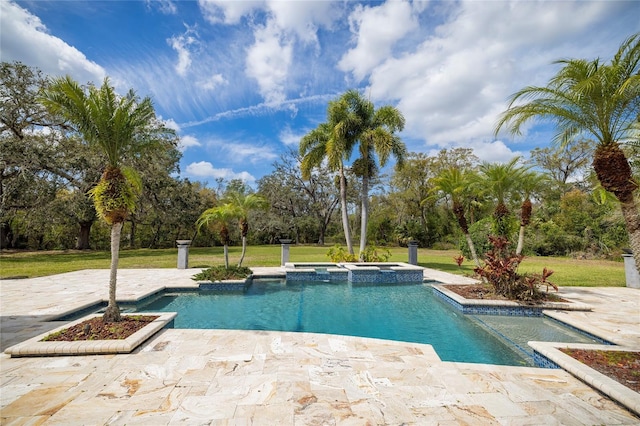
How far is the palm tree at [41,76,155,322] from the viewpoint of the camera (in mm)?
4340

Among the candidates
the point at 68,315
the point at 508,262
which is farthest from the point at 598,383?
the point at 68,315

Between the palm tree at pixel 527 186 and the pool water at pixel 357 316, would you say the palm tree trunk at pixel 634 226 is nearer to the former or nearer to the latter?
the pool water at pixel 357 316

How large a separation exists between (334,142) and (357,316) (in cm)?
812

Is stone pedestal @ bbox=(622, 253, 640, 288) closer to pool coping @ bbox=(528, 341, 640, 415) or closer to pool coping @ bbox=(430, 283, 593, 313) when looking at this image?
pool coping @ bbox=(430, 283, 593, 313)

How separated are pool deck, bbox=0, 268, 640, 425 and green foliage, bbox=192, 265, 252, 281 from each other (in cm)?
457

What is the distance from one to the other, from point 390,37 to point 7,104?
21.0 metres

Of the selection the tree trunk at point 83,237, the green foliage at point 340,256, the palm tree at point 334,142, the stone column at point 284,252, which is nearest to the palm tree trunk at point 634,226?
the palm tree at point 334,142

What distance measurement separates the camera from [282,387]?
297 centimetres

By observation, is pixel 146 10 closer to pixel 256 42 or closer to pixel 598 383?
pixel 256 42

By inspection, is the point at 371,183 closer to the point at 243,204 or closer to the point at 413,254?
the point at 413,254

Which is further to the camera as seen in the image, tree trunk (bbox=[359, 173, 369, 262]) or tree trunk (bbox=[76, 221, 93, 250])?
tree trunk (bbox=[76, 221, 93, 250])

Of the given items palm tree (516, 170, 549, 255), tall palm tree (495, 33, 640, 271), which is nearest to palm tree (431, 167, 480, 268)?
palm tree (516, 170, 549, 255)

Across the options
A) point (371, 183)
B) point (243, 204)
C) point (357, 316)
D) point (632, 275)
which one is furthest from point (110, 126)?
point (371, 183)

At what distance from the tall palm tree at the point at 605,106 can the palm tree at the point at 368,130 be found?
7.50 meters
